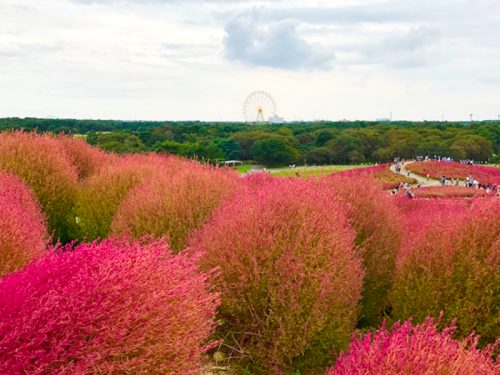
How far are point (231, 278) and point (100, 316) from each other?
4.89 m

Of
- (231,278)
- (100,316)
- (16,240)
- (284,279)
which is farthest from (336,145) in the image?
(100,316)

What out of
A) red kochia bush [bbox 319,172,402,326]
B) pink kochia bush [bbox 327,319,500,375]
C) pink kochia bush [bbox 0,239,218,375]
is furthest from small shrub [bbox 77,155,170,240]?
pink kochia bush [bbox 327,319,500,375]

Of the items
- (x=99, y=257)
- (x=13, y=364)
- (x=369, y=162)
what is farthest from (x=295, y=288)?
(x=369, y=162)

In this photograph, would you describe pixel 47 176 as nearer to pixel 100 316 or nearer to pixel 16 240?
pixel 16 240

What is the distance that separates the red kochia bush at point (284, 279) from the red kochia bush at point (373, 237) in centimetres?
304

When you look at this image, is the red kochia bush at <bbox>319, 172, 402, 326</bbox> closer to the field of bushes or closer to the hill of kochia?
the field of bushes

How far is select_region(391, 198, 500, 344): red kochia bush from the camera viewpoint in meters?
10.9

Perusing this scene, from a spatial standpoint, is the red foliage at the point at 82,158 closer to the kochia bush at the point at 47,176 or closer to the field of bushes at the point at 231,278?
the field of bushes at the point at 231,278

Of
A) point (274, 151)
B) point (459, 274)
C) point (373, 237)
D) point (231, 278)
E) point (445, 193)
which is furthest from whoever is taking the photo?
point (274, 151)

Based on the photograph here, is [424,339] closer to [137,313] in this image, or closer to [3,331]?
[137,313]

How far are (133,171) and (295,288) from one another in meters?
10.7

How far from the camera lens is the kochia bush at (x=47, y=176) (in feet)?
63.0

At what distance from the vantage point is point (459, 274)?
11.2 m

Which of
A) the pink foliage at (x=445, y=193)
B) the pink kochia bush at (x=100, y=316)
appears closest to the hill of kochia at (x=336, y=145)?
the pink foliage at (x=445, y=193)
